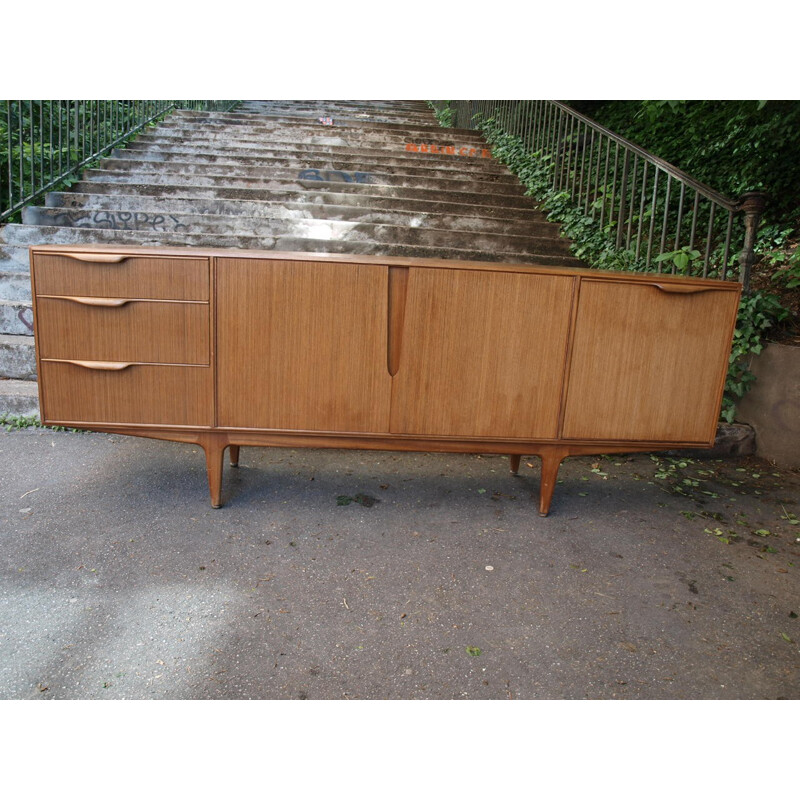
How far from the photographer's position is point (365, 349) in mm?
2545

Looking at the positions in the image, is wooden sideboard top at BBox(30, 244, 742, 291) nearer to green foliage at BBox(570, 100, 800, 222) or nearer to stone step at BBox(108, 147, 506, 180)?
green foliage at BBox(570, 100, 800, 222)

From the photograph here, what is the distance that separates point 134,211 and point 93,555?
3.64 m

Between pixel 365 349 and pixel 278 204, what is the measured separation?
10.8ft

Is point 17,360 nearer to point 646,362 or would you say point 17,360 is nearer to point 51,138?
point 51,138

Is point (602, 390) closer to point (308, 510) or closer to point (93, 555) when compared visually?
point (308, 510)

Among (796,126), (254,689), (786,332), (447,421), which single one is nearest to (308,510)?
(447,421)

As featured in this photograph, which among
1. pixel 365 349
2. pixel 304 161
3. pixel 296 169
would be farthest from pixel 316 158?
pixel 365 349

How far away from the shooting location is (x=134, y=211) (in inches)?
194

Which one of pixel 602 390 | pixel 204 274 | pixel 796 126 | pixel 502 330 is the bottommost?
pixel 602 390

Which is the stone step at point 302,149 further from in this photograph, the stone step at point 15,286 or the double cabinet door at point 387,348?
the double cabinet door at point 387,348

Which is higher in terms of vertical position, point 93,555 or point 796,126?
point 796,126

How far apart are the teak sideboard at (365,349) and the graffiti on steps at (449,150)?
5395 millimetres

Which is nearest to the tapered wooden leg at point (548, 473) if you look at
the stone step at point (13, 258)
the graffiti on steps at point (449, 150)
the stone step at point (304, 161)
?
the stone step at point (13, 258)

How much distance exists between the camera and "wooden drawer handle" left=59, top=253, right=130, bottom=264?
7.85ft
